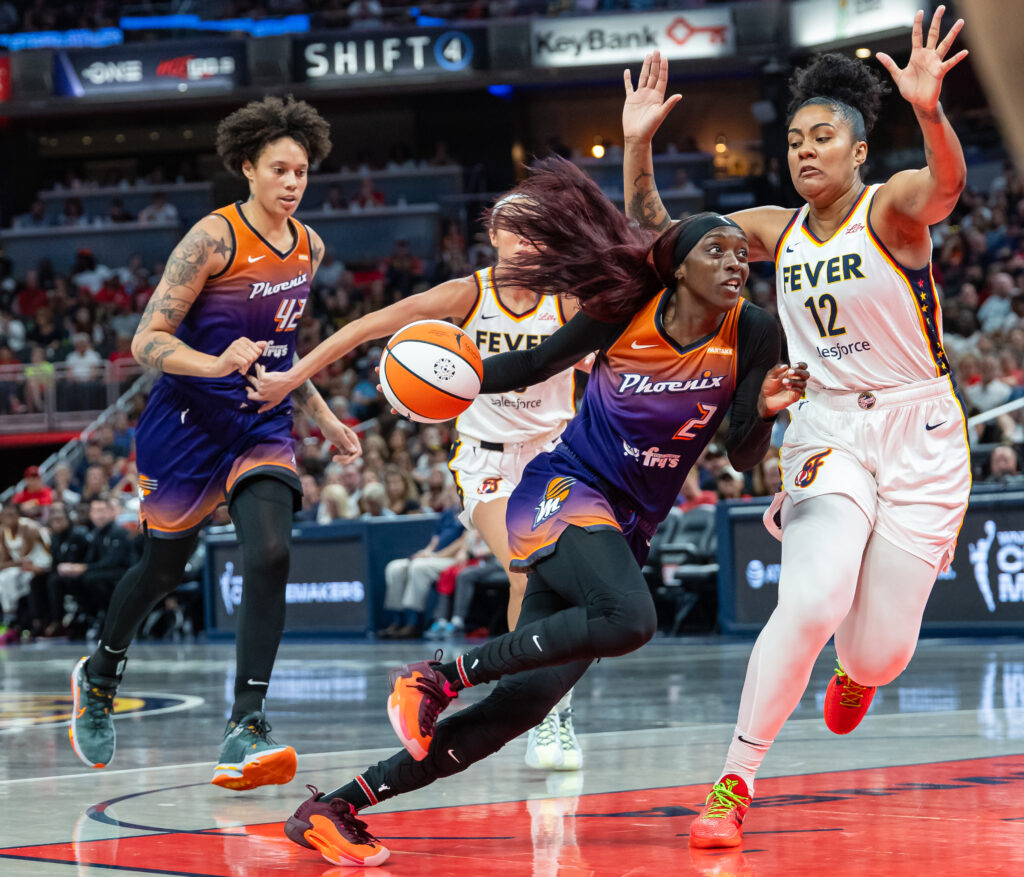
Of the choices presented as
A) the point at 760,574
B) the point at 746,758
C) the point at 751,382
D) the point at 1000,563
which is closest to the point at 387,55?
the point at 760,574

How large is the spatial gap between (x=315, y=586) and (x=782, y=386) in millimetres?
11677

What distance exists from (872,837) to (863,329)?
1496 millimetres

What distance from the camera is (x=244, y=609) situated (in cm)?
509

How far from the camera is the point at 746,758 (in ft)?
13.2

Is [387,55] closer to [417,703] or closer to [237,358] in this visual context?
[237,358]

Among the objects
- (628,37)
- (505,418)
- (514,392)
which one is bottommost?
(505,418)

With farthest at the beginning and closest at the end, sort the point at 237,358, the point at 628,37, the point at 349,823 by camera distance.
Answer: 1. the point at 628,37
2. the point at 237,358
3. the point at 349,823

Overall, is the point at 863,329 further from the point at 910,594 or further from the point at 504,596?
the point at 504,596

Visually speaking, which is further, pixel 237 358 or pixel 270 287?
pixel 270 287

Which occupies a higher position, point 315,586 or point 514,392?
point 514,392

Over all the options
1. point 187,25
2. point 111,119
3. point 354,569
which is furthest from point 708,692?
point 111,119

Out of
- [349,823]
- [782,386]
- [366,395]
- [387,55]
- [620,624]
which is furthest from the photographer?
[387,55]

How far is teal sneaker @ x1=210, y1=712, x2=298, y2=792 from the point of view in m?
4.62

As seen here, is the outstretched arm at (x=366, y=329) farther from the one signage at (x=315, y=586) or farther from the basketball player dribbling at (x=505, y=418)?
the one signage at (x=315, y=586)
